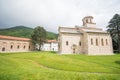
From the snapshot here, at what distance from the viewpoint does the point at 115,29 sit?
49.0 meters

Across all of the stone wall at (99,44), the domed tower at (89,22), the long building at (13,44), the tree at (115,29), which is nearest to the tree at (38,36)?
the long building at (13,44)

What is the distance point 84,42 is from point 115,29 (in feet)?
72.1

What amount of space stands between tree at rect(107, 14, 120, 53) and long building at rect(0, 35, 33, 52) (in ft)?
151

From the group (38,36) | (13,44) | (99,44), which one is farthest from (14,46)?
(99,44)

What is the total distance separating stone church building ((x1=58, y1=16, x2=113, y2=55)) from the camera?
35969 mm

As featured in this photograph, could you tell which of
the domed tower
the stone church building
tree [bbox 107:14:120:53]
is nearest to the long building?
the stone church building

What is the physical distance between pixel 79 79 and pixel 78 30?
33855mm

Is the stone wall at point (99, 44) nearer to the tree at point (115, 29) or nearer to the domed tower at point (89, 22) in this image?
the domed tower at point (89, 22)

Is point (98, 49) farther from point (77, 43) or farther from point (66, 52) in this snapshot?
point (66, 52)

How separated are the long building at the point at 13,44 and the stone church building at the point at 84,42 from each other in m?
29.8

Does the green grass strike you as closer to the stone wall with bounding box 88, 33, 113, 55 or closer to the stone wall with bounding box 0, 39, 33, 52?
the stone wall with bounding box 88, 33, 113, 55

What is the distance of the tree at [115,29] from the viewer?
1875 inches

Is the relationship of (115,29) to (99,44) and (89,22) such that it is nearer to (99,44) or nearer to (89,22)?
(89,22)

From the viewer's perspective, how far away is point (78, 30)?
41.9 meters
